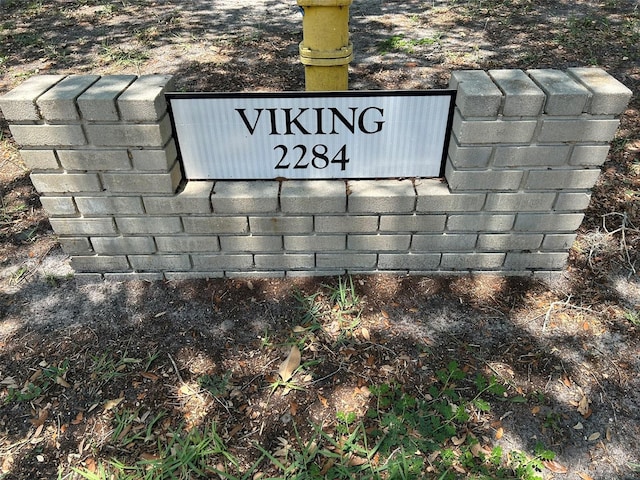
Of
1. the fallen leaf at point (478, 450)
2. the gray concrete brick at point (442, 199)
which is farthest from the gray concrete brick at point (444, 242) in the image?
the fallen leaf at point (478, 450)

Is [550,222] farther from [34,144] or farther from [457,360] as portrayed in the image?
[34,144]

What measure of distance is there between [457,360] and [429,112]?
1.31m

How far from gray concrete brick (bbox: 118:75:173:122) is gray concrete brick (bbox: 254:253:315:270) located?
39.1 inches

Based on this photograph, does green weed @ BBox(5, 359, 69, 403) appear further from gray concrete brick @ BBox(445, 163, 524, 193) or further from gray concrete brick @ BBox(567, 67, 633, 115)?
gray concrete brick @ BBox(567, 67, 633, 115)

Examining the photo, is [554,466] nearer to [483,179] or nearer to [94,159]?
[483,179]

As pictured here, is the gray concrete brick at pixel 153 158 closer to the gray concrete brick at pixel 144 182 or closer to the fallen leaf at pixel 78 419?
the gray concrete brick at pixel 144 182

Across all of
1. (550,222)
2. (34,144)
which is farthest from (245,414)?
(550,222)

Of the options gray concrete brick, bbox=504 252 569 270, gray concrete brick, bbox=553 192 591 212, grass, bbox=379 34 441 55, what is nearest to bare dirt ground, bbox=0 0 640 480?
Result: gray concrete brick, bbox=504 252 569 270

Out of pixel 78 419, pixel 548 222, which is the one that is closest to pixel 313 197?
pixel 548 222

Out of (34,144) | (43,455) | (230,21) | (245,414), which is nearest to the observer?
(43,455)

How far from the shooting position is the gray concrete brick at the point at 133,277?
2.91 metres

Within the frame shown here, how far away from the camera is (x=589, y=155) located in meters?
2.44

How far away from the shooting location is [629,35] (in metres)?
5.75

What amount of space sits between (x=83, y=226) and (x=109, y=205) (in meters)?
0.24
